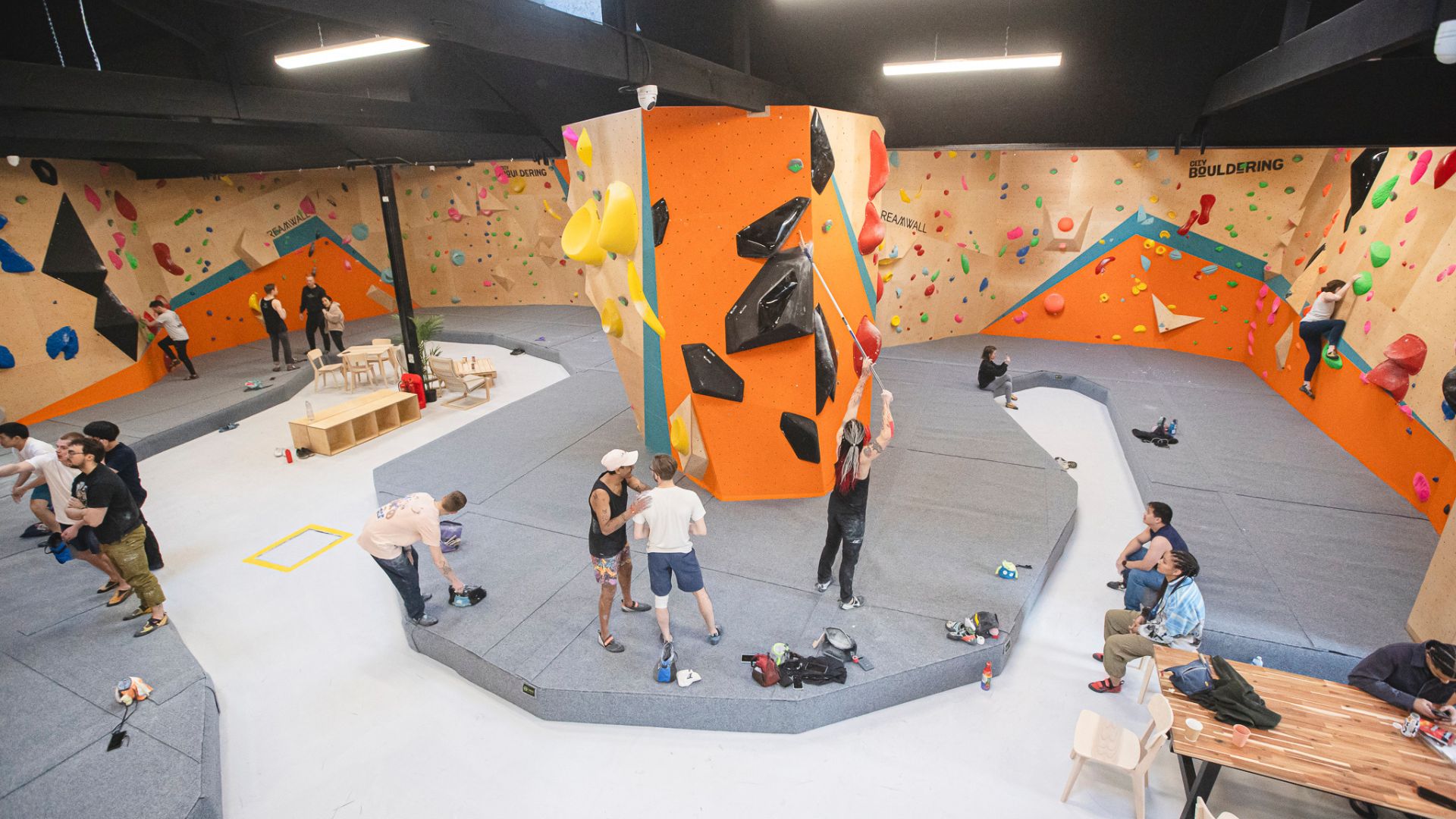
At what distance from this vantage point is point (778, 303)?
511 centimetres

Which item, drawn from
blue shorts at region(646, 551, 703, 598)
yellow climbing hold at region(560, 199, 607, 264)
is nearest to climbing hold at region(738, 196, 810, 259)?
yellow climbing hold at region(560, 199, 607, 264)

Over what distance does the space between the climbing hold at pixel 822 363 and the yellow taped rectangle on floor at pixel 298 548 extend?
4.34m

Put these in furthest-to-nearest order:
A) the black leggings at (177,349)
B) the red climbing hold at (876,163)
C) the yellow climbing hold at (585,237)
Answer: the black leggings at (177,349)
the yellow climbing hold at (585,237)
the red climbing hold at (876,163)

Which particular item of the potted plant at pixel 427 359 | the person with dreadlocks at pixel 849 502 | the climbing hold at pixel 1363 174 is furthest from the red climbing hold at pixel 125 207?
the climbing hold at pixel 1363 174

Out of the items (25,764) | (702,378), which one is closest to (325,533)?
(25,764)

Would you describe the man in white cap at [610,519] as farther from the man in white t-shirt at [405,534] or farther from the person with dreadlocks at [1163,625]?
the person with dreadlocks at [1163,625]

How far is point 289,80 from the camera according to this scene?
27.1ft

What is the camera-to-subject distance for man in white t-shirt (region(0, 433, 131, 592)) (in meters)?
4.43

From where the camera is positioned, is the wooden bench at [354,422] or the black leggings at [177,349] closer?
the wooden bench at [354,422]

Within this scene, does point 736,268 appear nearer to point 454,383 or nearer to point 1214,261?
point 454,383

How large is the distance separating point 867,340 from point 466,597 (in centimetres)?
389

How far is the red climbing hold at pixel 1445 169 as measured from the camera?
5453 mm

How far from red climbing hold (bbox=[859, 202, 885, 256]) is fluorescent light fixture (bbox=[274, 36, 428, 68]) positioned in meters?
4.02

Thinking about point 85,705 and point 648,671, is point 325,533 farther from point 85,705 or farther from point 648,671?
point 648,671
